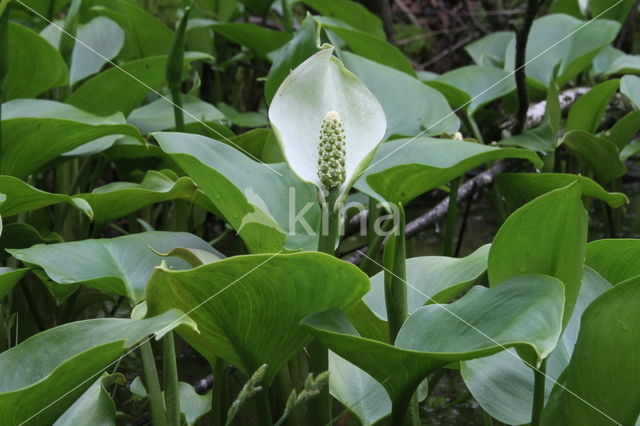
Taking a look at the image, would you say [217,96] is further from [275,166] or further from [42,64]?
[275,166]

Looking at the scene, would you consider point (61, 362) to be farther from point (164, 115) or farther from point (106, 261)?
point (164, 115)

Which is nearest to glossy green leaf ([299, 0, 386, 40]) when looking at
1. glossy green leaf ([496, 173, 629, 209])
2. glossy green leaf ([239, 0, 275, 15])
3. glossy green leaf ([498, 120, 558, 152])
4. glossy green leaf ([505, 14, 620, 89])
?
glossy green leaf ([239, 0, 275, 15])

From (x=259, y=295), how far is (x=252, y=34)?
981 mm

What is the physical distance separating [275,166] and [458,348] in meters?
0.30

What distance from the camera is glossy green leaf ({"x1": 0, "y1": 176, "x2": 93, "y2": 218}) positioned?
760mm

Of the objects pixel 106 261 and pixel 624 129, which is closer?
pixel 106 261

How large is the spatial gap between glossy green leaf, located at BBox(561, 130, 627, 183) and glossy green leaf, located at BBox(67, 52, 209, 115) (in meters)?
0.56

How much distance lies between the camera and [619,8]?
Result: 5.12 feet

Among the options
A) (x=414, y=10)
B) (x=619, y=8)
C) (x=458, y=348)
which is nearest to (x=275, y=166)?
(x=458, y=348)

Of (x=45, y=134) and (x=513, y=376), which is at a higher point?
(x=45, y=134)

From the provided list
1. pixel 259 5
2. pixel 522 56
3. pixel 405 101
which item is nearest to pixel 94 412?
pixel 405 101

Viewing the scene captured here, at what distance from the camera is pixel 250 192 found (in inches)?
27.8

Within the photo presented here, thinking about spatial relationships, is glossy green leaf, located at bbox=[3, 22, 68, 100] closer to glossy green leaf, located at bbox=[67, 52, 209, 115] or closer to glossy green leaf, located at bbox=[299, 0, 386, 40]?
glossy green leaf, located at bbox=[67, 52, 209, 115]

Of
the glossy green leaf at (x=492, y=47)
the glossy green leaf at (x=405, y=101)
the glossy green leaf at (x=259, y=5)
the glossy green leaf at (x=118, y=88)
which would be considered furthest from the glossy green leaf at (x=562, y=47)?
the glossy green leaf at (x=118, y=88)
